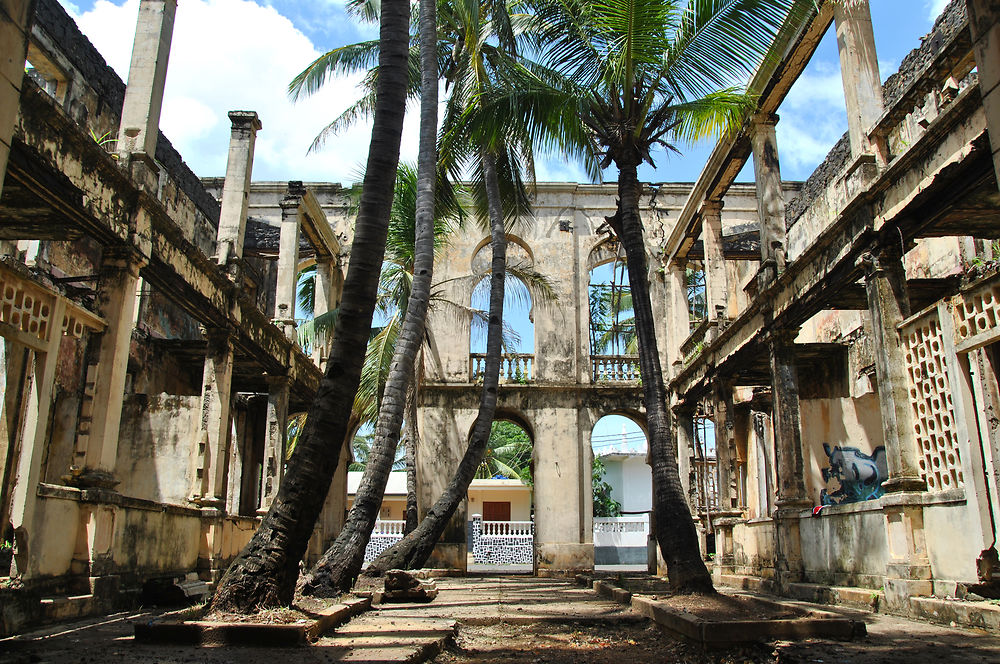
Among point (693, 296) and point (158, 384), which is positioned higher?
point (693, 296)

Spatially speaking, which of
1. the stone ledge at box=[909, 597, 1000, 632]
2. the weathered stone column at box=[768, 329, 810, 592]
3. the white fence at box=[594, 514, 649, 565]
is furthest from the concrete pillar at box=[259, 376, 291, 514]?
the white fence at box=[594, 514, 649, 565]

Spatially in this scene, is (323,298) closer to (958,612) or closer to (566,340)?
(566,340)

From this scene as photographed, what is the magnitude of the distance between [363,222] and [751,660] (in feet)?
14.7

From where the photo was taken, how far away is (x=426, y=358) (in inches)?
822

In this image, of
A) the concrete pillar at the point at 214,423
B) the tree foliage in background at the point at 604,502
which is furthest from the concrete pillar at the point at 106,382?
the tree foliage in background at the point at 604,502

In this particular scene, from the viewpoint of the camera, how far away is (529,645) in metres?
6.54

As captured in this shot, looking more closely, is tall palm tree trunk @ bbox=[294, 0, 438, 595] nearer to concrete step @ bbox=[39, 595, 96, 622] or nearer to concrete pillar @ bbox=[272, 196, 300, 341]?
concrete step @ bbox=[39, 595, 96, 622]

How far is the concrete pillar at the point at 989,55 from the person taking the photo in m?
3.55

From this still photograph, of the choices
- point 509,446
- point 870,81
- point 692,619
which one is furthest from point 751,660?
point 509,446

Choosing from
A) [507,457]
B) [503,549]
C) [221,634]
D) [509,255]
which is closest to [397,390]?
[221,634]

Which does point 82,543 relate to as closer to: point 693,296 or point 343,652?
point 343,652

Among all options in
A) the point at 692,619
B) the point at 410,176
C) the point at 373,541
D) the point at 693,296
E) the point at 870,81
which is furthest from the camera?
the point at 693,296

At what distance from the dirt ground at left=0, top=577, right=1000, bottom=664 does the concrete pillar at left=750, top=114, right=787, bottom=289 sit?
5.94 m

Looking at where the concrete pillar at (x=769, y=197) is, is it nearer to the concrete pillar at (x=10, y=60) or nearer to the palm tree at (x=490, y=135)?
the palm tree at (x=490, y=135)
